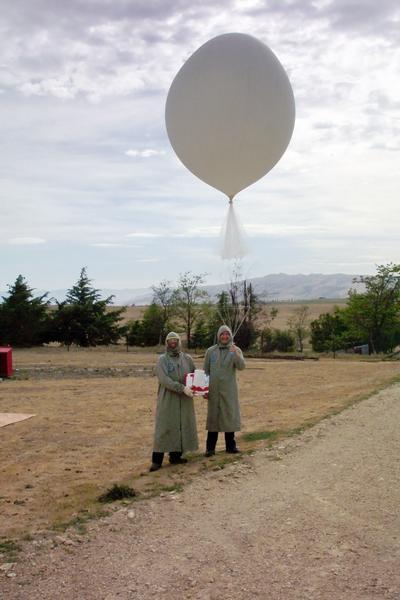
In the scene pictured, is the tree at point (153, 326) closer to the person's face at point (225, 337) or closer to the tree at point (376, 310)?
the tree at point (376, 310)

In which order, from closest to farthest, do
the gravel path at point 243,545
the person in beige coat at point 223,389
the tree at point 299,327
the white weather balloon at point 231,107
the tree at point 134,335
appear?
the gravel path at point 243,545 < the white weather balloon at point 231,107 < the person in beige coat at point 223,389 < the tree at point 134,335 < the tree at point 299,327

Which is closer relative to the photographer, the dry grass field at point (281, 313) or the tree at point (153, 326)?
the tree at point (153, 326)

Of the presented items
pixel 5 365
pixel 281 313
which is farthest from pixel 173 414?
pixel 281 313

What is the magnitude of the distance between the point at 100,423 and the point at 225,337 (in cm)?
477

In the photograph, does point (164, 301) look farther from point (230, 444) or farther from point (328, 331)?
point (230, 444)

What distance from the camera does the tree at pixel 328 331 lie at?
3984 cm

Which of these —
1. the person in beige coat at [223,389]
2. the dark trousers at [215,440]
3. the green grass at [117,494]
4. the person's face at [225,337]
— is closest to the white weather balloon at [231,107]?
the person's face at [225,337]

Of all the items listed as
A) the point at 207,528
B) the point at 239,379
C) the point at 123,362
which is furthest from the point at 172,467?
the point at 123,362

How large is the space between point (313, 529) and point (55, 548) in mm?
2546

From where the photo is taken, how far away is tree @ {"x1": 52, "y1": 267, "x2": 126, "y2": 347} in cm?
4034

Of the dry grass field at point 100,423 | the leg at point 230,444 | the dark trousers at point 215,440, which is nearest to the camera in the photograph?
the dry grass field at point 100,423

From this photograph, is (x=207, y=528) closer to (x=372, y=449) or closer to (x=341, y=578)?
(x=341, y=578)

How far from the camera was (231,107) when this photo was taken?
9.05 metres

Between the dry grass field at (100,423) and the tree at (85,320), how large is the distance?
13755 millimetres
